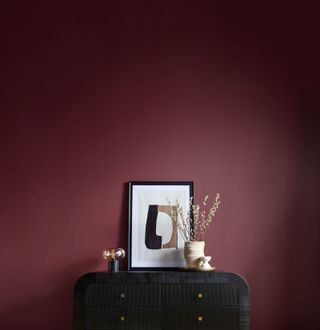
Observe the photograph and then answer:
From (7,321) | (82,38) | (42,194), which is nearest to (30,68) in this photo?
(82,38)

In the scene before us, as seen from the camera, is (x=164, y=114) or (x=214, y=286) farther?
(x=164, y=114)

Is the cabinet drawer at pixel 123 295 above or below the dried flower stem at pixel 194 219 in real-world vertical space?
below

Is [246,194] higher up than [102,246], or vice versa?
[246,194]

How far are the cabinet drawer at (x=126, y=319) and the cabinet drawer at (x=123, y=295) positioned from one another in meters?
0.05

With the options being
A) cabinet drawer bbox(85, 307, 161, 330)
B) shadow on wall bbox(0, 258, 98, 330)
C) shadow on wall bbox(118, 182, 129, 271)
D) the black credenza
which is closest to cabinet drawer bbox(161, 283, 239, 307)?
the black credenza

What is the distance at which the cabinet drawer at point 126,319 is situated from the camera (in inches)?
159

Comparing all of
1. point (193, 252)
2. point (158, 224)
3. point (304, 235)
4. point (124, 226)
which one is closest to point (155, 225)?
point (158, 224)

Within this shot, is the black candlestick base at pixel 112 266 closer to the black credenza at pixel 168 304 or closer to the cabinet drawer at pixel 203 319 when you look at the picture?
the black credenza at pixel 168 304

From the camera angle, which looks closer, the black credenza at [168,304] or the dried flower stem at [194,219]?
the black credenza at [168,304]

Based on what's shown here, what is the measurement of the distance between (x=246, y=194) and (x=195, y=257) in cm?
69

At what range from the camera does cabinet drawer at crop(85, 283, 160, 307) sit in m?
4.05

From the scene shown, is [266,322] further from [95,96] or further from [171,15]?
[171,15]

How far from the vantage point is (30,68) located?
4723mm

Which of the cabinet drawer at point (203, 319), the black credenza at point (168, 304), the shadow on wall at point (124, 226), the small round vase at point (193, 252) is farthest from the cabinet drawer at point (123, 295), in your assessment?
the shadow on wall at point (124, 226)
